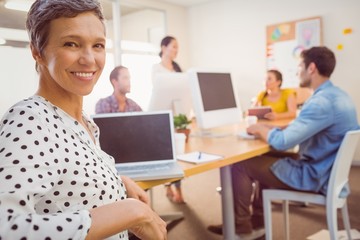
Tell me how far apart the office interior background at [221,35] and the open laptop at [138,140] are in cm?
281

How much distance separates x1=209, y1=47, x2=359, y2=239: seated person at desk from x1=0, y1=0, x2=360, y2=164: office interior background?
2.67 meters

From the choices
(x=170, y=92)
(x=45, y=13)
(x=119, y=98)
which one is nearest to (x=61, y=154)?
(x=45, y=13)

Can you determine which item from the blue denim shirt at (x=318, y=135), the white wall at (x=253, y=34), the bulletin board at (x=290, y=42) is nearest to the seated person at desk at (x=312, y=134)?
the blue denim shirt at (x=318, y=135)

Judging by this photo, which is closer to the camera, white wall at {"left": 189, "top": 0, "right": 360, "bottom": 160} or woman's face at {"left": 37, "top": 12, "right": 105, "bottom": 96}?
woman's face at {"left": 37, "top": 12, "right": 105, "bottom": 96}

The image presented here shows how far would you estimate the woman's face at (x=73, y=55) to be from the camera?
0.75 metres

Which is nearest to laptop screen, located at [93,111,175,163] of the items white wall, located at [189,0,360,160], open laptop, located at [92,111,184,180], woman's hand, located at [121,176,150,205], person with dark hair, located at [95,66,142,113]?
open laptop, located at [92,111,184,180]

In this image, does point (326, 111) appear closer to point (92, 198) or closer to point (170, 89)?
point (170, 89)

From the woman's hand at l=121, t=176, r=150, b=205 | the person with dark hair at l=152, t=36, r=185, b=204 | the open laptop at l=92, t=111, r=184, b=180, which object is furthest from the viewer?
the person with dark hair at l=152, t=36, r=185, b=204

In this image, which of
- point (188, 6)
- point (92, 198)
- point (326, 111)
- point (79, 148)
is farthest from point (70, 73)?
point (188, 6)

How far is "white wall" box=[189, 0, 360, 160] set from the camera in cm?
446

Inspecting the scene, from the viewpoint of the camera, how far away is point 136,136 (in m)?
1.52

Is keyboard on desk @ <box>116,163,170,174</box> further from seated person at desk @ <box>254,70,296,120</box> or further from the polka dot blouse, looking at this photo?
seated person at desk @ <box>254,70,296,120</box>

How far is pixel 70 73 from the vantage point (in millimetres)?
783

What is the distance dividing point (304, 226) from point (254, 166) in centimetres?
88
